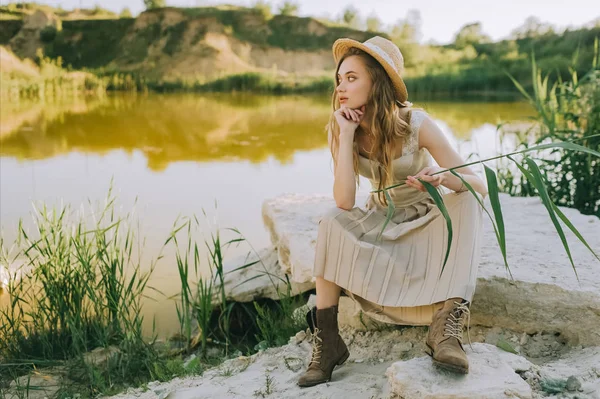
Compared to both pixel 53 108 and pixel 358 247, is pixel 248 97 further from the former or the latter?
pixel 358 247

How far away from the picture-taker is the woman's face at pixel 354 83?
2.40 m

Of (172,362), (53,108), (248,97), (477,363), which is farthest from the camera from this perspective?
(248,97)

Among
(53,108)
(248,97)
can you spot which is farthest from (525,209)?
(248,97)

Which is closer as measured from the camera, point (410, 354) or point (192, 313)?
point (410, 354)

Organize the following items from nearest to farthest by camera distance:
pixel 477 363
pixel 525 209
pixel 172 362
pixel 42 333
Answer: pixel 477 363, pixel 172 362, pixel 42 333, pixel 525 209

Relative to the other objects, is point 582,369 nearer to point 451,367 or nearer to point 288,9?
point 451,367

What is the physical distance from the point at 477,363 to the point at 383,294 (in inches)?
15.7

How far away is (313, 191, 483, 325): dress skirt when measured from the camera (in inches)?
85.4

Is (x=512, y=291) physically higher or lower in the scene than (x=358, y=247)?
lower

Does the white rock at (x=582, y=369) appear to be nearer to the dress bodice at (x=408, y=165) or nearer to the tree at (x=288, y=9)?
the dress bodice at (x=408, y=165)

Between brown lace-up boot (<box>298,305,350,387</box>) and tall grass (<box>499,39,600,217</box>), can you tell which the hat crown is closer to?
brown lace-up boot (<box>298,305,350,387</box>)

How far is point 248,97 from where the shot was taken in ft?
55.2

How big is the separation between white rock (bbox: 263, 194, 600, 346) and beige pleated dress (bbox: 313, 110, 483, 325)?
0.39m

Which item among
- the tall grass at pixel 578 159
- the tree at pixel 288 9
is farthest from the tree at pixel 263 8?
the tall grass at pixel 578 159
